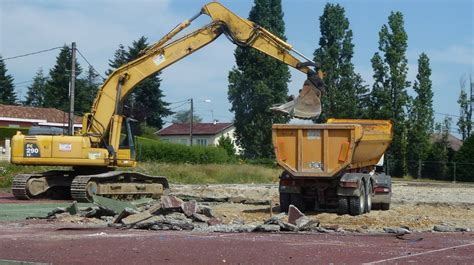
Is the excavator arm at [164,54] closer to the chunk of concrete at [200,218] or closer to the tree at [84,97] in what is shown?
the chunk of concrete at [200,218]

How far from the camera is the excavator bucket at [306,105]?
21109 millimetres

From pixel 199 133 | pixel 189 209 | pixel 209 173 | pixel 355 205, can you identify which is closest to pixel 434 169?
pixel 209 173

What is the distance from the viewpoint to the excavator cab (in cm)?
2111

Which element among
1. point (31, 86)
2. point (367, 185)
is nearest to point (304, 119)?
point (367, 185)

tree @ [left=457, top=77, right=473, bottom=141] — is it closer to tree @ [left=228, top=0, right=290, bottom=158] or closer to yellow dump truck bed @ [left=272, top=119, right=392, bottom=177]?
tree @ [left=228, top=0, right=290, bottom=158]

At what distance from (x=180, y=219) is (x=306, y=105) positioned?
617 centimetres

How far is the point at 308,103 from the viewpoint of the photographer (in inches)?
835

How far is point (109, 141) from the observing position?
81.9ft

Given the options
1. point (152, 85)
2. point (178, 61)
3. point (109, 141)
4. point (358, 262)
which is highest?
point (152, 85)

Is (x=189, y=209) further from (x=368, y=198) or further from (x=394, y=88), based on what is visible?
(x=394, y=88)

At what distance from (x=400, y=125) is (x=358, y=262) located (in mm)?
56228

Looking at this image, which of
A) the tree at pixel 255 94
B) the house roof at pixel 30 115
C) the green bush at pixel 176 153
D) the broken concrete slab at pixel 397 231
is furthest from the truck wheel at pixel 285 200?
the house roof at pixel 30 115

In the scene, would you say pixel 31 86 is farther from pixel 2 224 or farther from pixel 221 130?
pixel 2 224

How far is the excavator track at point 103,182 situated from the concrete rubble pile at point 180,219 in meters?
5.27
